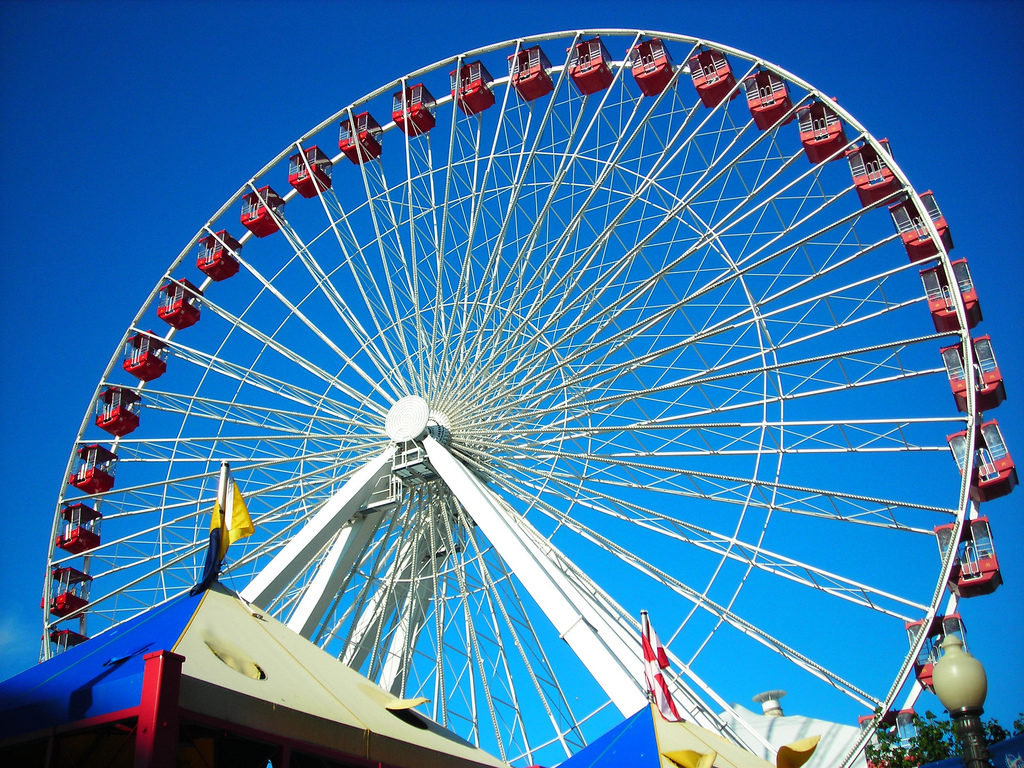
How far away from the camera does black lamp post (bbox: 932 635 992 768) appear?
7.20m

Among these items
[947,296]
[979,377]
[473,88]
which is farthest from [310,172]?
[979,377]

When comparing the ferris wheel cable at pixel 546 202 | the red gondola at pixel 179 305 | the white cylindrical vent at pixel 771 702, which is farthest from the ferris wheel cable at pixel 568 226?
the white cylindrical vent at pixel 771 702

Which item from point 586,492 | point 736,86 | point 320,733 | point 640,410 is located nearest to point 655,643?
point 320,733

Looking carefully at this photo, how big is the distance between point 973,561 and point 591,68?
12.0 meters

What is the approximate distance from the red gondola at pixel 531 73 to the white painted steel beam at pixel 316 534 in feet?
27.4

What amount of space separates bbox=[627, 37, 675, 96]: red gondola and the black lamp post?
1503cm

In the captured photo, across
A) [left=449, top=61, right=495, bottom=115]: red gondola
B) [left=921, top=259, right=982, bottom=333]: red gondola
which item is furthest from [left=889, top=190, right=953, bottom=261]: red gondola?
[left=449, top=61, right=495, bottom=115]: red gondola

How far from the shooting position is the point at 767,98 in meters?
19.2

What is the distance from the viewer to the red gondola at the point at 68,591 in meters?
20.9

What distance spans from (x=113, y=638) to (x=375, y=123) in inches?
608

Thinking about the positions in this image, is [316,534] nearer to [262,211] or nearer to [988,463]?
[262,211]

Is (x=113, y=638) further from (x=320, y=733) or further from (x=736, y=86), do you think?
(x=736, y=86)

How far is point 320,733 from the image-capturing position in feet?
→ 29.3

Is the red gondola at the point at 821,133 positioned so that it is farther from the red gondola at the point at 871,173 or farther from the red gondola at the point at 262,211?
the red gondola at the point at 262,211
